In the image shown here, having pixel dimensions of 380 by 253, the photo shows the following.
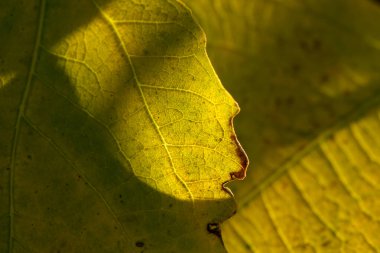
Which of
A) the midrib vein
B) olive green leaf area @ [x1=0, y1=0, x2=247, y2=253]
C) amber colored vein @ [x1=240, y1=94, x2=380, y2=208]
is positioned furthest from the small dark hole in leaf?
amber colored vein @ [x1=240, y1=94, x2=380, y2=208]

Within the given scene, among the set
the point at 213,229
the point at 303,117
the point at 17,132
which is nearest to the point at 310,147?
the point at 303,117

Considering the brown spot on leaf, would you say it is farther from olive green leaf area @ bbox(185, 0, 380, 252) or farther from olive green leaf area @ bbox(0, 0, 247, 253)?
olive green leaf area @ bbox(185, 0, 380, 252)

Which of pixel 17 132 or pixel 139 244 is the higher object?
pixel 17 132

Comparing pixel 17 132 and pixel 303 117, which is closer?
pixel 17 132

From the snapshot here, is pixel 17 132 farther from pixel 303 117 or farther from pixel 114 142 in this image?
pixel 303 117

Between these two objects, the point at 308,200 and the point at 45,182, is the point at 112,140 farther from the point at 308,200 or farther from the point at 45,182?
the point at 308,200

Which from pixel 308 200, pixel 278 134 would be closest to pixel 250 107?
pixel 278 134
